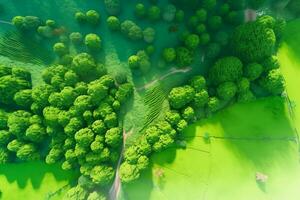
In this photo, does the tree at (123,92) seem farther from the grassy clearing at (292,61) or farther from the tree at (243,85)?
the grassy clearing at (292,61)

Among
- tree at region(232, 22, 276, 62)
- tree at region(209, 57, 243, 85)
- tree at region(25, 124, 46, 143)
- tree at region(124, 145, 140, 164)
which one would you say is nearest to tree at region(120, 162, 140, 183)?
tree at region(124, 145, 140, 164)

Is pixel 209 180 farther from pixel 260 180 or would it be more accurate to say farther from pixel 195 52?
pixel 195 52

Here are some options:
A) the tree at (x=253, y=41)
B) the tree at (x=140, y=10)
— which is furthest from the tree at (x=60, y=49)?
the tree at (x=253, y=41)

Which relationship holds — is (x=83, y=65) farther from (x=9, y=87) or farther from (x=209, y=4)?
(x=209, y=4)

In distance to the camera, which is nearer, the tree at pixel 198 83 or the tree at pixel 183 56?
the tree at pixel 198 83

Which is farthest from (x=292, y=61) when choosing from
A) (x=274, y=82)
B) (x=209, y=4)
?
(x=209, y=4)

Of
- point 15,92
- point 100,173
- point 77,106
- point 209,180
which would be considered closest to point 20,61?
point 15,92

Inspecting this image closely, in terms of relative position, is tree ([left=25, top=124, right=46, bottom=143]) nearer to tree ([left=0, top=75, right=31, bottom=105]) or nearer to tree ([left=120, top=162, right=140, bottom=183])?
tree ([left=0, top=75, right=31, bottom=105])
